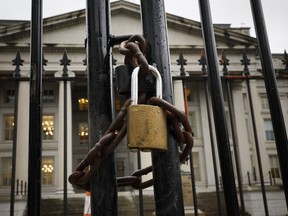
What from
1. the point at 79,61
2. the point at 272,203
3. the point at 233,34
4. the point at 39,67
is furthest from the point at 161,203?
the point at 233,34

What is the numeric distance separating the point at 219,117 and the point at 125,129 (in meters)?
0.76

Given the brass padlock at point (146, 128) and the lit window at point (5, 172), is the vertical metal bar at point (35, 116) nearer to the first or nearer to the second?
the brass padlock at point (146, 128)

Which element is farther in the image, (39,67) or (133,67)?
(39,67)

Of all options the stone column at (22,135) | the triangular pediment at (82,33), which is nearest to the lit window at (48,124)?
the stone column at (22,135)

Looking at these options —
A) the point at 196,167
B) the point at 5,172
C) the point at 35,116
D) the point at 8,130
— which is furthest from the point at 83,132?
the point at 35,116

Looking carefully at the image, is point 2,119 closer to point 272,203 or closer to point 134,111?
point 272,203

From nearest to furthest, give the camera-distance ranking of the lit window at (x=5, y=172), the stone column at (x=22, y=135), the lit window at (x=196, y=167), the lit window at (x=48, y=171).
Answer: the stone column at (x=22, y=135)
the lit window at (x=196, y=167)
the lit window at (x=5, y=172)
the lit window at (x=48, y=171)

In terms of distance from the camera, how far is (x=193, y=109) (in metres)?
26.5

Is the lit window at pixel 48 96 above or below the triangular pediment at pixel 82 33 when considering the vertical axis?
below

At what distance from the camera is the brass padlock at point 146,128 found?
720mm

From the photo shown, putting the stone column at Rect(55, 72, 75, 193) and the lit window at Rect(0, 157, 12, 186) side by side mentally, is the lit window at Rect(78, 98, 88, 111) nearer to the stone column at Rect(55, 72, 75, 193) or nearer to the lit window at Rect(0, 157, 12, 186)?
the stone column at Rect(55, 72, 75, 193)

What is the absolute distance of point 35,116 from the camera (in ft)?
4.38

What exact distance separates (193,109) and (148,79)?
25963mm

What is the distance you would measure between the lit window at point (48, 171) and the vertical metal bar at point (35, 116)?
79.3ft
